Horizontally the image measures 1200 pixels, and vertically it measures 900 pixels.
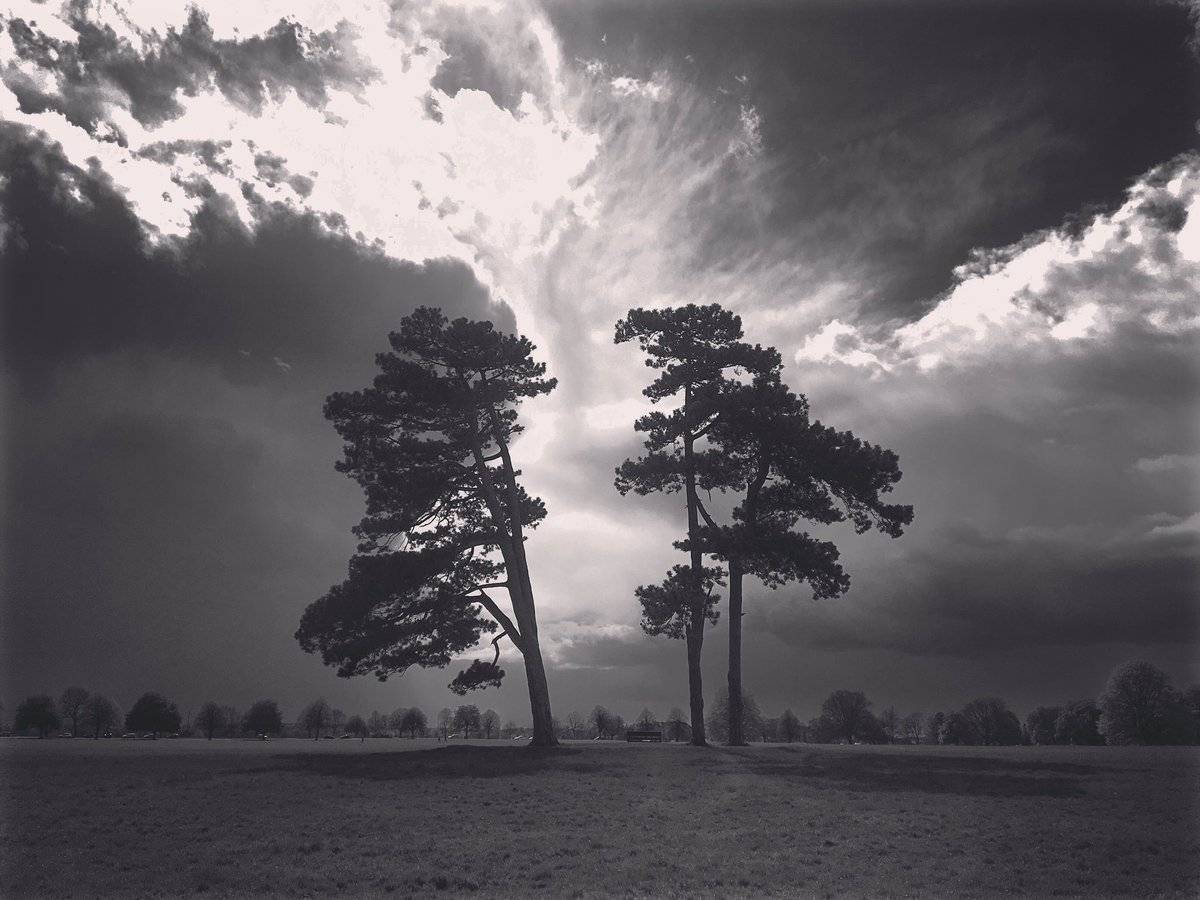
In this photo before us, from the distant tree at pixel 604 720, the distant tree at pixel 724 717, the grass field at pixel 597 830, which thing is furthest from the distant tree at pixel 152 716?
the grass field at pixel 597 830

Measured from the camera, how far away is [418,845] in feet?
45.8

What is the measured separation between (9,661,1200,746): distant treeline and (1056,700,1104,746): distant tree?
0.14 meters

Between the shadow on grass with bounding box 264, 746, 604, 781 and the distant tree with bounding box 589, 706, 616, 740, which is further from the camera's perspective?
the distant tree with bounding box 589, 706, 616, 740

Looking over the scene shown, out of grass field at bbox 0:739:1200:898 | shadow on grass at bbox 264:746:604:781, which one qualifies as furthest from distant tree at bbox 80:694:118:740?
grass field at bbox 0:739:1200:898

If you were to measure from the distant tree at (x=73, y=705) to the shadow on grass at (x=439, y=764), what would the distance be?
137622mm

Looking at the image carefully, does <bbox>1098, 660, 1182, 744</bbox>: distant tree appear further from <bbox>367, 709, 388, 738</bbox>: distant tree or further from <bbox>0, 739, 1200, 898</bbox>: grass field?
<bbox>367, 709, 388, 738</bbox>: distant tree

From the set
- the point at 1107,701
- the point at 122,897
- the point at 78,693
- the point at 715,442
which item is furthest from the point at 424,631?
the point at 78,693

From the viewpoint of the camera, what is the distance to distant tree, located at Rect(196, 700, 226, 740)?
148500mm

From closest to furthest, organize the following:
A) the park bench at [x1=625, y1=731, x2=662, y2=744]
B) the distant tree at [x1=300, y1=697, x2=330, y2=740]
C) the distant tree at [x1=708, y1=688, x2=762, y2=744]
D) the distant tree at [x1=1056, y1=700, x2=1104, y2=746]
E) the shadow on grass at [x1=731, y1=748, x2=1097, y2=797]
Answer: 1. the shadow on grass at [x1=731, y1=748, x2=1097, y2=797]
2. the park bench at [x1=625, y1=731, x2=662, y2=744]
3. the distant tree at [x1=1056, y1=700, x2=1104, y2=746]
4. the distant tree at [x1=708, y1=688, x2=762, y2=744]
5. the distant tree at [x1=300, y1=697, x2=330, y2=740]

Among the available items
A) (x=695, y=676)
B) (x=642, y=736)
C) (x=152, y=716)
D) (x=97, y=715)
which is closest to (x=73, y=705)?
(x=97, y=715)

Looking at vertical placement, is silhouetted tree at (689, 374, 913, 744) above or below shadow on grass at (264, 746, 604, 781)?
above

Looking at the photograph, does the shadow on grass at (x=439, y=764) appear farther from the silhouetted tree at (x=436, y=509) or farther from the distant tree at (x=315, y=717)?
the distant tree at (x=315, y=717)

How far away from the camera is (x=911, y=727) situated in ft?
474

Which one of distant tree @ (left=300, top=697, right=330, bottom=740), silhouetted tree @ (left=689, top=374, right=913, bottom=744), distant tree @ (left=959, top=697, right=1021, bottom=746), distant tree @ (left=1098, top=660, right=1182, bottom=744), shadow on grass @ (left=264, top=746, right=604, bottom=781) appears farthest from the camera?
distant tree @ (left=300, top=697, right=330, bottom=740)
